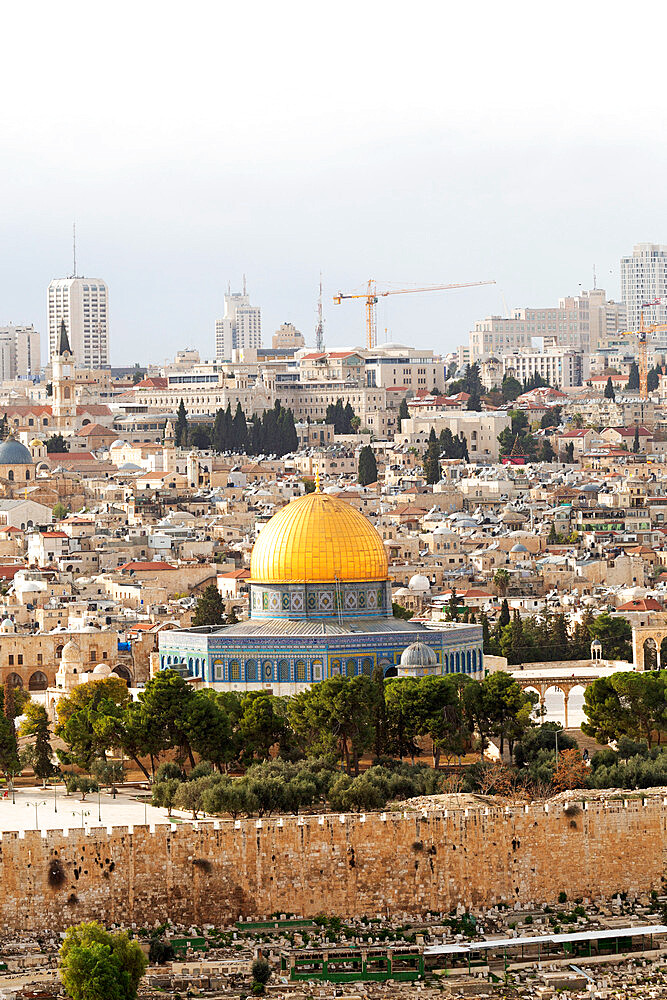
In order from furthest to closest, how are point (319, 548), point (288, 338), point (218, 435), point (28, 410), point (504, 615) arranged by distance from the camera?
point (288, 338) < point (28, 410) < point (218, 435) < point (504, 615) < point (319, 548)

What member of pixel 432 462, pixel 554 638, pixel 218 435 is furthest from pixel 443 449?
pixel 554 638

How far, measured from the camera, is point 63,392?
410ft

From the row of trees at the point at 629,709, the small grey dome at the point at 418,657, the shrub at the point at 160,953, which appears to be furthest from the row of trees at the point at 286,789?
the small grey dome at the point at 418,657

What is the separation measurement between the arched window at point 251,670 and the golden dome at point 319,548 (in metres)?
1.79

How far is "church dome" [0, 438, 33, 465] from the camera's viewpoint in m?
98.1

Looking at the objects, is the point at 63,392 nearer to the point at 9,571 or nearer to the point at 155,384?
the point at 155,384

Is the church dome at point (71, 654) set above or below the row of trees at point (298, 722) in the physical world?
above

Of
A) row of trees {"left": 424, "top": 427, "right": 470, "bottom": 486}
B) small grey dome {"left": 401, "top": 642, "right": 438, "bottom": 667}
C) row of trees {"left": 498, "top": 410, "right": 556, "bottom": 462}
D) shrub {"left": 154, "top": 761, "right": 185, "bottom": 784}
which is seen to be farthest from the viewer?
row of trees {"left": 498, "top": 410, "right": 556, "bottom": 462}

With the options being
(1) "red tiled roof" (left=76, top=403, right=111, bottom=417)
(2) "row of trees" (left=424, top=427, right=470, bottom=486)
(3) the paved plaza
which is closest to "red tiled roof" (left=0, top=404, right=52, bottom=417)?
(1) "red tiled roof" (left=76, top=403, right=111, bottom=417)

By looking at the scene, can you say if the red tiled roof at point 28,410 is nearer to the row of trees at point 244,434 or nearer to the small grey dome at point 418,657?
the row of trees at point 244,434

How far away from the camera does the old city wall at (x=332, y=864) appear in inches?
1276

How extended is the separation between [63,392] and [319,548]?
7934 centimetres

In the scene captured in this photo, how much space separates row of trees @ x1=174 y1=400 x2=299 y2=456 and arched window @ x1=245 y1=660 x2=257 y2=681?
60.2 meters

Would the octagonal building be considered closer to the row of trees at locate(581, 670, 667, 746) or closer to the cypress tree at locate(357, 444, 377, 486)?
the row of trees at locate(581, 670, 667, 746)
